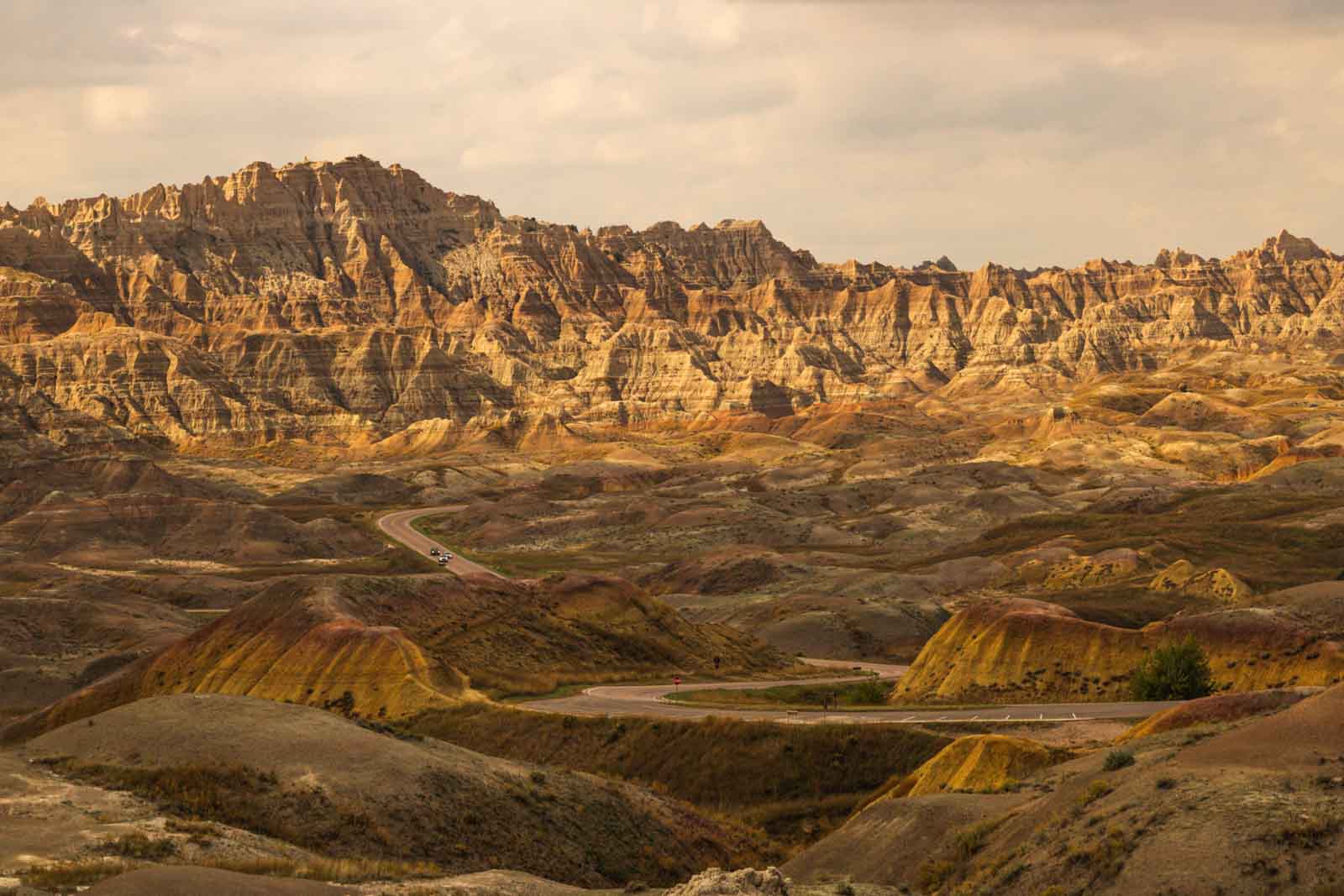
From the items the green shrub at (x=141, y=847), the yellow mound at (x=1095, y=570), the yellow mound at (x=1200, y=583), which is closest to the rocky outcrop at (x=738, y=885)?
the green shrub at (x=141, y=847)

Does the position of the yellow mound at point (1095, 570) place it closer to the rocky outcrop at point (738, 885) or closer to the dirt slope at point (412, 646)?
the dirt slope at point (412, 646)

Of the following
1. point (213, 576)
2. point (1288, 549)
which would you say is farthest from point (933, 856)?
point (213, 576)

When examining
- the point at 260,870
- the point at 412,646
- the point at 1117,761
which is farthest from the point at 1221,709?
the point at 412,646

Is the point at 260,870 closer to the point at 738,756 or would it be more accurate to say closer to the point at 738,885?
the point at 738,885

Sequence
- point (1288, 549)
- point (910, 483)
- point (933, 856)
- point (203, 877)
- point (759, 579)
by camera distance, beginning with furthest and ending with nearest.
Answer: point (910, 483)
point (759, 579)
point (1288, 549)
point (933, 856)
point (203, 877)

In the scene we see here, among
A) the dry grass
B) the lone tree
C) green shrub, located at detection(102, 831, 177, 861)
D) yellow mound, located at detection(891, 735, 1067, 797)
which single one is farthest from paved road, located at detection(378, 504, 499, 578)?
green shrub, located at detection(102, 831, 177, 861)

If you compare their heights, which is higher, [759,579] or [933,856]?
[933,856]

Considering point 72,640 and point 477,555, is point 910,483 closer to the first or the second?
point 477,555
